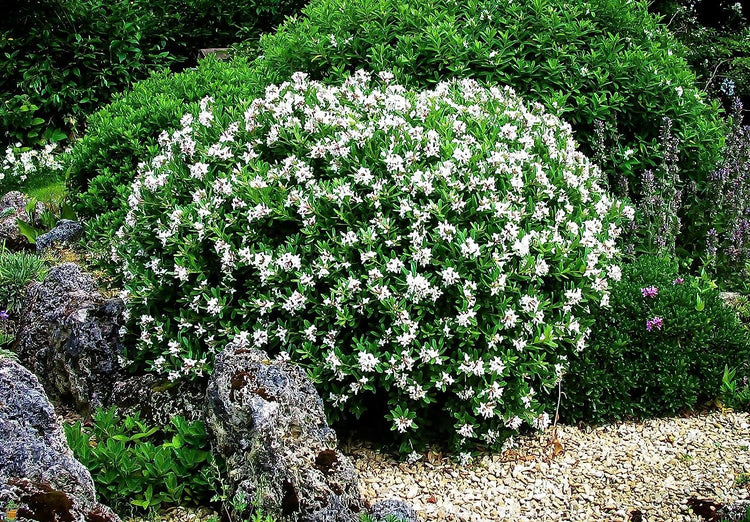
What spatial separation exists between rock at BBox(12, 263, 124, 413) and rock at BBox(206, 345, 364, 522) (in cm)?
112

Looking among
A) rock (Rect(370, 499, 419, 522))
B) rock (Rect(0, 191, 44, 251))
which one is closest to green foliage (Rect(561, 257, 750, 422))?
rock (Rect(370, 499, 419, 522))

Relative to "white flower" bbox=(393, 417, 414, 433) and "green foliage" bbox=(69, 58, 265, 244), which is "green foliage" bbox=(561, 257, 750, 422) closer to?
"white flower" bbox=(393, 417, 414, 433)

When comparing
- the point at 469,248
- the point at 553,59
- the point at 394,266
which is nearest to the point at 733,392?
the point at 469,248

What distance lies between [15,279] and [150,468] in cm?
255

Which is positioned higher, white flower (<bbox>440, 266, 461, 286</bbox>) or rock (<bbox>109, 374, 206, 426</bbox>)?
white flower (<bbox>440, 266, 461, 286</bbox>)

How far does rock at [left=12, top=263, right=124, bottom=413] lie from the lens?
4332 millimetres

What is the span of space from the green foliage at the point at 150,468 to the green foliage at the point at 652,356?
2.05 meters

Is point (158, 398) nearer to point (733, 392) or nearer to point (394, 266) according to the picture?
point (394, 266)

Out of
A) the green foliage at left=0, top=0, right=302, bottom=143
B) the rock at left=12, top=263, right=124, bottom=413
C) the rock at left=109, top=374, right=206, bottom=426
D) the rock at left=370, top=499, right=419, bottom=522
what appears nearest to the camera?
the rock at left=370, top=499, right=419, bottom=522

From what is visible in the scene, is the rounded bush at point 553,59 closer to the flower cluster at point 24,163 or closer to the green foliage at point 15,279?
the green foliage at point 15,279

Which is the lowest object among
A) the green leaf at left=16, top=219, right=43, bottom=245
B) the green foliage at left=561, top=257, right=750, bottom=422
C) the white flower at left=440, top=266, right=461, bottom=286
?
the green leaf at left=16, top=219, right=43, bottom=245

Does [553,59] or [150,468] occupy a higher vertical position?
[553,59]

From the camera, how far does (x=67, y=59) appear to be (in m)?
9.41

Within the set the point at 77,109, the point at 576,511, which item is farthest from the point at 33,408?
the point at 77,109
